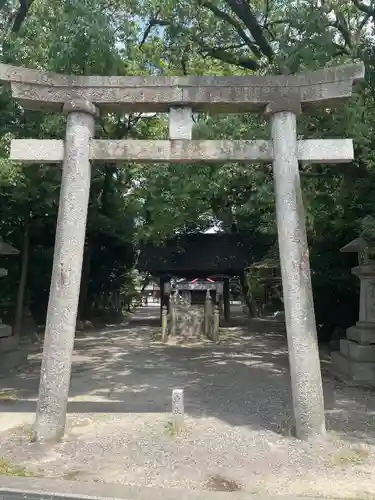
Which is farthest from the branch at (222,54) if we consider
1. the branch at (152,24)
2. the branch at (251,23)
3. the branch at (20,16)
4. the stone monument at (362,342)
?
the stone monument at (362,342)

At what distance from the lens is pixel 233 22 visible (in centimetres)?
1225

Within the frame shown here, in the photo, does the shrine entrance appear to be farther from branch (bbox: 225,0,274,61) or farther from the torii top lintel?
the torii top lintel

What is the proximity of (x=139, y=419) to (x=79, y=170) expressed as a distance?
3581mm

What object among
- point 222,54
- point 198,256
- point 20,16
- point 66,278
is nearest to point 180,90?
point 66,278

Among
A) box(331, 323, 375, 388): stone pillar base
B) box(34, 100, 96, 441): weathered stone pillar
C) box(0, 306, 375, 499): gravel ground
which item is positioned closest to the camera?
box(0, 306, 375, 499): gravel ground

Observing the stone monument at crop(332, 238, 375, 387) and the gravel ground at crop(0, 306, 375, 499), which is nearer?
the gravel ground at crop(0, 306, 375, 499)

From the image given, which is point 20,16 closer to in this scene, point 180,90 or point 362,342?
point 180,90

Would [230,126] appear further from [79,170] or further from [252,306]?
→ [252,306]

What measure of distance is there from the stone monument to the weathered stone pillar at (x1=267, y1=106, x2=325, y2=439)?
3645 millimetres

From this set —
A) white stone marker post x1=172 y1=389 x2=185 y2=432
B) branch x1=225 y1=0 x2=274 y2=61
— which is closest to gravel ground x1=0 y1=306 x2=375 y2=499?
white stone marker post x1=172 y1=389 x2=185 y2=432

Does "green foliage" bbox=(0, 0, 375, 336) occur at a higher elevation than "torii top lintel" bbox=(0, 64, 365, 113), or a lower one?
higher

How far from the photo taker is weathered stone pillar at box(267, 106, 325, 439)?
6.00 m

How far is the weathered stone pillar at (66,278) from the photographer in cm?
597

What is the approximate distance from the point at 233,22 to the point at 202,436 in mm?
10253
